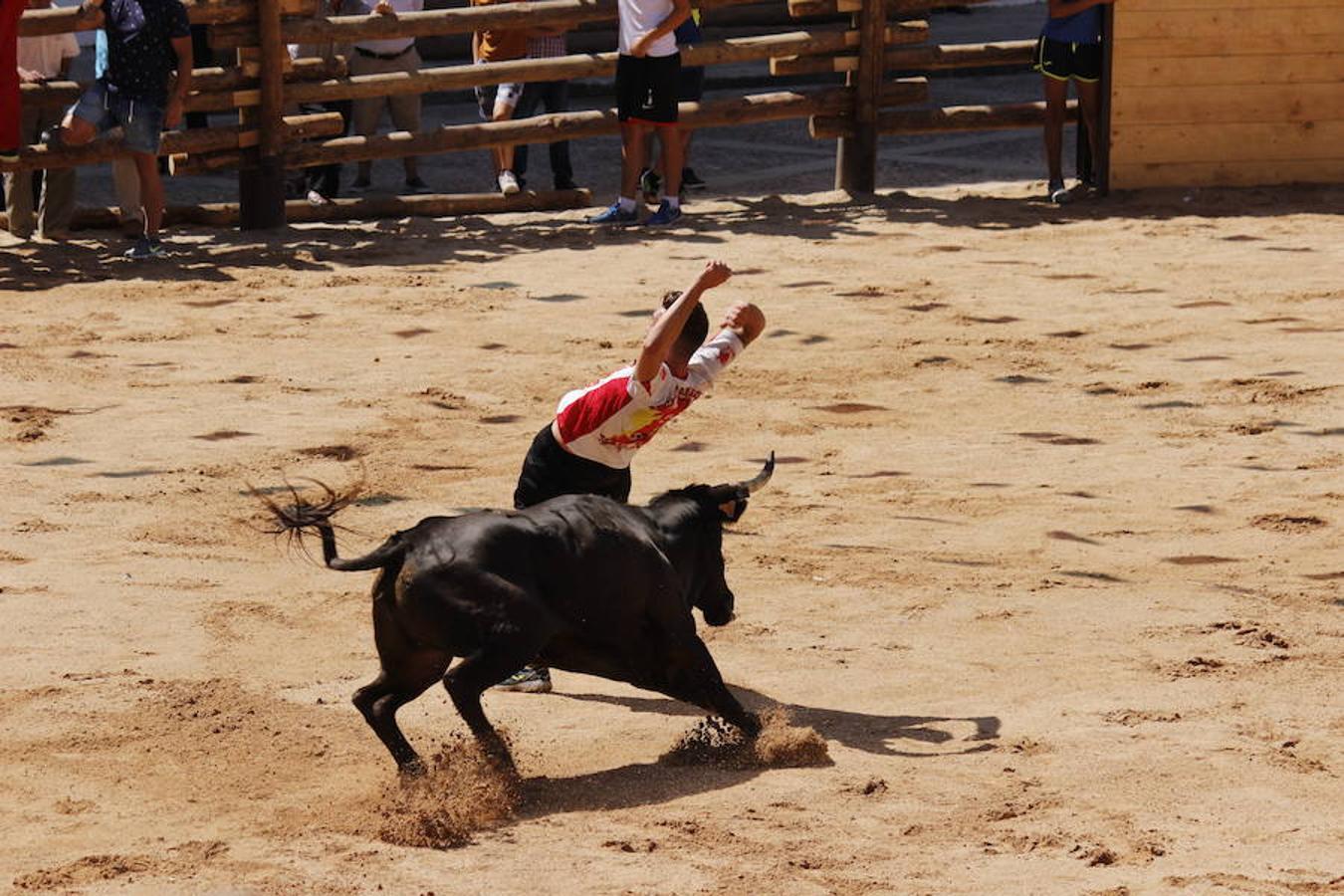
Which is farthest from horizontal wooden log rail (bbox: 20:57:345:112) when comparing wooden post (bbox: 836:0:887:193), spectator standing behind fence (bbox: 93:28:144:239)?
wooden post (bbox: 836:0:887:193)

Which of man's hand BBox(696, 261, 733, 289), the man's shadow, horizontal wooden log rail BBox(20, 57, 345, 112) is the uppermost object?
horizontal wooden log rail BBox(20, 57, 345, 112)

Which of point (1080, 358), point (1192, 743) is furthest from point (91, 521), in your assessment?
point (1080, 358)

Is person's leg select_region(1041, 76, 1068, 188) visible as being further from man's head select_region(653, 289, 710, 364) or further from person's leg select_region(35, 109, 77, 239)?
man's head select_region(653, 289, 710, 364)

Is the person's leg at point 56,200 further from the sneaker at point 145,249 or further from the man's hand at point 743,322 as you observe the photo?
the man's hand at point 743,322

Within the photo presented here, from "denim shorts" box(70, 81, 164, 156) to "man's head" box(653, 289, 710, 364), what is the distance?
7.86 m

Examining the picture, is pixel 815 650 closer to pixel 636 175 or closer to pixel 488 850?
pixel 488 850

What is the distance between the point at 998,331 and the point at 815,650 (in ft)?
17.1

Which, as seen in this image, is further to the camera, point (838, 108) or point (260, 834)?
point (838, 108)

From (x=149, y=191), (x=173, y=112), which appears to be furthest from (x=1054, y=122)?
(x=149, y=191)

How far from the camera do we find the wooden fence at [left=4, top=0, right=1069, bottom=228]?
15.0m

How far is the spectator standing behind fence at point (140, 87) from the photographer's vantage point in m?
13.6

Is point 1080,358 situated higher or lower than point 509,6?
lower

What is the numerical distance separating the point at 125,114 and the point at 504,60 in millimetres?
3412

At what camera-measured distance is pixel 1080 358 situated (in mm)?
11508
